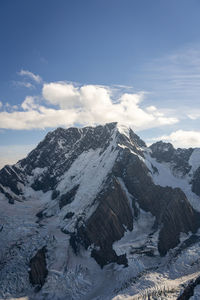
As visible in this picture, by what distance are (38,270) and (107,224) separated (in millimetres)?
42245

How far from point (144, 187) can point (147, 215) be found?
19387 mm

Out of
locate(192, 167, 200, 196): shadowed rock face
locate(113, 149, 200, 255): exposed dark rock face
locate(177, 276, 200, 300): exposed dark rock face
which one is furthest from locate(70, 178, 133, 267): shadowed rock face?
locate(192, 167, 200, 196): shadowed rock face

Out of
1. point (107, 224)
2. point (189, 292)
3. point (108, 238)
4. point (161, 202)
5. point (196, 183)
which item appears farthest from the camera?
point (196, 183)

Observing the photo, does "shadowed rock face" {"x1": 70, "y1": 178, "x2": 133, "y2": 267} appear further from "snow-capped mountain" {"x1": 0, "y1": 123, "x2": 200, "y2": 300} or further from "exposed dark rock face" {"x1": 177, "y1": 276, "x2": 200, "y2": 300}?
"exposed dark rock face" {"x1": 177, "y1": 276, "x2": 200, "y2": 300}

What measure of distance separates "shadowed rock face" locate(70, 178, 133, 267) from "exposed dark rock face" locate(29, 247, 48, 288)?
2266cm

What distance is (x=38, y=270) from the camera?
119m

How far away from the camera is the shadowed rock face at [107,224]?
13000cm

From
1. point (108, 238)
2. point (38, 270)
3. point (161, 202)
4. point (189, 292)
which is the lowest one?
point (38, 270)

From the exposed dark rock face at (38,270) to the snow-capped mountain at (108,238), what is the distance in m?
0.47

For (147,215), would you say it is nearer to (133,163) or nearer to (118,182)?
(118,182)

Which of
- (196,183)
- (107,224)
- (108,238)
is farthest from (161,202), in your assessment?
(196,183)

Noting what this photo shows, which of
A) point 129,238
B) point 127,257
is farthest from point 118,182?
point 127,257

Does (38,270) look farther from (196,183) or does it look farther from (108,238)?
(196,183)

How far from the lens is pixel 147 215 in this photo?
151750 millimetres
